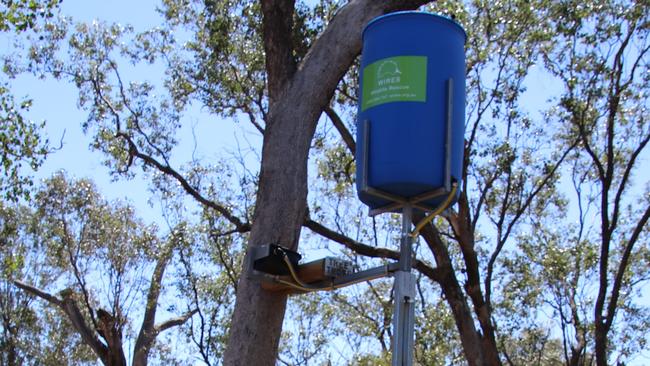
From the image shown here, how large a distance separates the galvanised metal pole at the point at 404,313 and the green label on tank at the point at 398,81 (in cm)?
70

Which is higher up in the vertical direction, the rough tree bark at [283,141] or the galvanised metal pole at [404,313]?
the rough tree bark at [283,141]

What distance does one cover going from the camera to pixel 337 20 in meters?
5.87

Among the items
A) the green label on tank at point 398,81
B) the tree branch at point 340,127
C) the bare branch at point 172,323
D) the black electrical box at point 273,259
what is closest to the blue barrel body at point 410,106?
the green label on tank at point 398,81

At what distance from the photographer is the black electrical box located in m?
4.62

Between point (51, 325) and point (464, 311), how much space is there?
1432 cm

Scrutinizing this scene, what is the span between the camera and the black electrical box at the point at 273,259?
4625mm

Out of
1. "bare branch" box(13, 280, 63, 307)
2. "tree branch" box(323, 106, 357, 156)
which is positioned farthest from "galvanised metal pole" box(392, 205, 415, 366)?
"bare branch" box(13, 280, 63, 307)

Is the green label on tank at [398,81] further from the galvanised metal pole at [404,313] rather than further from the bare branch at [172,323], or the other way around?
the bare branch at [172,323]

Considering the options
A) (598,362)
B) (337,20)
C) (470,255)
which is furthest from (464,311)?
(337,20)

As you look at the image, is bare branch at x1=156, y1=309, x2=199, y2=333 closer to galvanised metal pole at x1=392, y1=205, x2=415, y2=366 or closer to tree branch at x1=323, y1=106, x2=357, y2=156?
tree branch at x1=323, y1=106, x2=357, y2=156

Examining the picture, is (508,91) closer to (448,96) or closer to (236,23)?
(236,23)

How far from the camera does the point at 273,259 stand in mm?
4664

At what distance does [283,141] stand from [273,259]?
964mm

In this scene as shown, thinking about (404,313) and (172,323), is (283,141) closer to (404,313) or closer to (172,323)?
(404,313)
